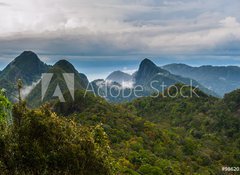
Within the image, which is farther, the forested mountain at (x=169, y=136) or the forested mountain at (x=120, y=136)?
the forested mountain at (x=169, y=136)

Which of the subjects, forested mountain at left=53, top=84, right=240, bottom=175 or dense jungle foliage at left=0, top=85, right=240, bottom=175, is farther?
forested mountain at left=53, top=84, right=240, bottom=175

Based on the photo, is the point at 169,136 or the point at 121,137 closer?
the point at 121,137

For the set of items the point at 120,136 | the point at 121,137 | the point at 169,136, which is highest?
the point at 120,136

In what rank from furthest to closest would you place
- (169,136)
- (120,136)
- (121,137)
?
(169,136) → (121,137) → (120,136)

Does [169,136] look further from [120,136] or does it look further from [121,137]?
[120,136]

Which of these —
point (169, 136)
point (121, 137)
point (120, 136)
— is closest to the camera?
point (120, 136)

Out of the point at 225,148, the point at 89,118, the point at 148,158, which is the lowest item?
the point at 225,148

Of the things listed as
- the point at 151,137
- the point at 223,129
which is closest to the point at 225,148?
the point at 223,129

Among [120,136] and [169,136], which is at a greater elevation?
[120,136]

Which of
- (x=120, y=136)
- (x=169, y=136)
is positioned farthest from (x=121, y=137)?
(x=169, y=136)

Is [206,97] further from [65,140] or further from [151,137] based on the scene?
[65,140]

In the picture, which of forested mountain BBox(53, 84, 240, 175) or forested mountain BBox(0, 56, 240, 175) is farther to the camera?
forested mountain BBox(53, 84, 240, 175)
